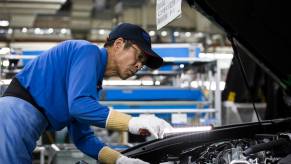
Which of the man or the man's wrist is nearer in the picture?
the man

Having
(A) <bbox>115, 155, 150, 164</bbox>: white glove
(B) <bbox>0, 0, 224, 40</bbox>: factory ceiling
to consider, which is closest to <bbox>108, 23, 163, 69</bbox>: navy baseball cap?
(A) <bbox>115, 155, 150, 164</bbox>: white glove

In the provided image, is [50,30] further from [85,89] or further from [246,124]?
[85,89]

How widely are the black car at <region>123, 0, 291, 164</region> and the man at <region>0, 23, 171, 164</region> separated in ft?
0.91

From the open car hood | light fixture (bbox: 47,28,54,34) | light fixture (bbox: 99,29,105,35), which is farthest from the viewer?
light fixture (bbox: 99,29,105,35)

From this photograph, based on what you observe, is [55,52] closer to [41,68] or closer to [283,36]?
[41,68]

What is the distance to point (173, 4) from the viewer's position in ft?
7.54

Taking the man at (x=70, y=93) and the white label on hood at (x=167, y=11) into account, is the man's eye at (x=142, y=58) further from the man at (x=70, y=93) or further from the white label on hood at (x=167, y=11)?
the white label on hood at (x=167, y=11)

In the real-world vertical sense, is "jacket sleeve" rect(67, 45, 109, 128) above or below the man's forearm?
above

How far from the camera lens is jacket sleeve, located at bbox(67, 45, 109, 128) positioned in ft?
6.86

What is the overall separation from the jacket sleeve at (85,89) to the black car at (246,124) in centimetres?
54

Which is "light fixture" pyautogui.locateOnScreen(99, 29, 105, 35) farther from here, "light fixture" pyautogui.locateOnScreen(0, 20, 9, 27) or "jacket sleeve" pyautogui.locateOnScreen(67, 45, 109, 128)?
"jacket sleeve" pyautogui.locateOnScreen(67, 45, 109, 128)

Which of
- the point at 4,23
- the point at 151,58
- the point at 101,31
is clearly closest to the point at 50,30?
the point at 101,31

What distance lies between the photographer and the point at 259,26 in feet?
9.47

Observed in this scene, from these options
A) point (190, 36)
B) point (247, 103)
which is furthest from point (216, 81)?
point (190, 36)
